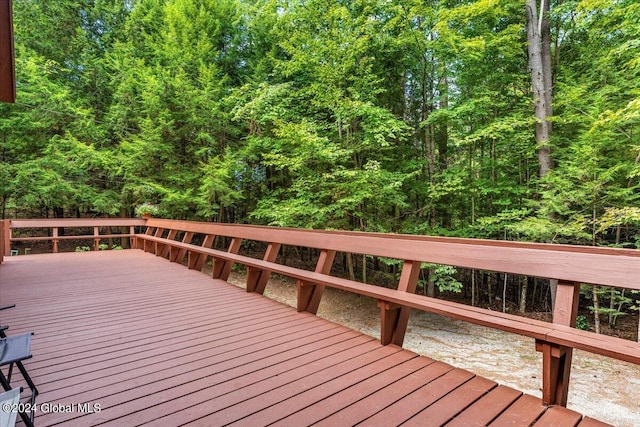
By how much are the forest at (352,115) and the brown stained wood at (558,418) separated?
212 inches

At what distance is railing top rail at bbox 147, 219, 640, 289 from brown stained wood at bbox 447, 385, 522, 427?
2.17ft

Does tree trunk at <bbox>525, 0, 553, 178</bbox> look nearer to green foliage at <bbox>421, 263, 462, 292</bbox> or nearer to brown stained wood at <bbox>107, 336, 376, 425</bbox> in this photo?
green foliage at <bbox>421, 263, 462, 292</bbox>

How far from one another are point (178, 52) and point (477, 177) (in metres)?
10.1

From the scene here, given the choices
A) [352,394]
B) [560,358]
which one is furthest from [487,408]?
[352,394]

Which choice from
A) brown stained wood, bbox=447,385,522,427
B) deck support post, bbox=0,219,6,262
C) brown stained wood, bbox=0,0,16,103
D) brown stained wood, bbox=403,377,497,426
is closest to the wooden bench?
brown stained wood, bbox=447,385,522,427

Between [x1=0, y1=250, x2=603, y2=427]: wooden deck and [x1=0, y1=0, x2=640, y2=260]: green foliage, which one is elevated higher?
[x1=0, y1=0, x2=640, y2=260]: green foliage

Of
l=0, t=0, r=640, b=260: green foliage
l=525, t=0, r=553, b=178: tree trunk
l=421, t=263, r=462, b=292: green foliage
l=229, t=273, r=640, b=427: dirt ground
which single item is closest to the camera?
l=229, t=273, r=640, b=427: dirt ground

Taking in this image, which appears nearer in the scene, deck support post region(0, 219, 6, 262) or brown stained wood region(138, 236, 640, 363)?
brown stained wood region(138, 236, 640, 363)

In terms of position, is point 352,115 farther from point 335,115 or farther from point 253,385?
point 253,385

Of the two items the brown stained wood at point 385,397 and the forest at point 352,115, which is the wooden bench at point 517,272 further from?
the forest at point 352,115

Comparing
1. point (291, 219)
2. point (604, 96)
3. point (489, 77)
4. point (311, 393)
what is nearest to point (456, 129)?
point (489, 77)

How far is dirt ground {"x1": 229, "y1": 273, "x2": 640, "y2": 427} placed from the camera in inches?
177

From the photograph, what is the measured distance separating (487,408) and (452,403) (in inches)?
6.3

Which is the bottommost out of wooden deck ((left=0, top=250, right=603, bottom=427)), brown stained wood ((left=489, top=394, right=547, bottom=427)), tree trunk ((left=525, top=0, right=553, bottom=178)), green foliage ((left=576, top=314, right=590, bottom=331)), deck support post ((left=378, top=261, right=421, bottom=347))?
green foliage ((left=576, top=314, right=590, bottom=331))
